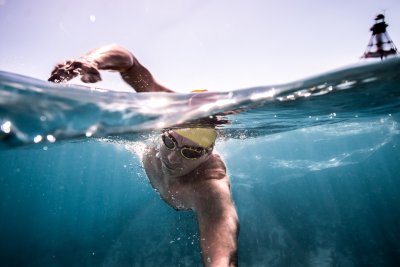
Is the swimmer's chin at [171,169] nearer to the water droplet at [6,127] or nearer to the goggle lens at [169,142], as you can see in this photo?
the goggle lens at [169,142]

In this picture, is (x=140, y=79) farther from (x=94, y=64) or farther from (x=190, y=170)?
(x=190, y=170)

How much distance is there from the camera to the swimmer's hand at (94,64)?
107 inches

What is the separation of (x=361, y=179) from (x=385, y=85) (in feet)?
251

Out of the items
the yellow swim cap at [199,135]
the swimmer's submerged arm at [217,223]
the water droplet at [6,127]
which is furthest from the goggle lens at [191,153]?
the water droplet at [6,127]

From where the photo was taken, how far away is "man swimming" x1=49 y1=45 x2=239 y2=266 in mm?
3256

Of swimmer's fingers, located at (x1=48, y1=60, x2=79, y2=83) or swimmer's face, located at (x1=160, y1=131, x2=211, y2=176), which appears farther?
swimmer's face, located at (x1=160, y1=131, x2=211, y2=176)

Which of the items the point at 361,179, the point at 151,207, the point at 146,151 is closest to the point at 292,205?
the point at 151,207

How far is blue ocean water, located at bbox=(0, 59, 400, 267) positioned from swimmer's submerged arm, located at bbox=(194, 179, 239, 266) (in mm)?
1576

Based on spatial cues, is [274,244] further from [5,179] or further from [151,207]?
[5,179]

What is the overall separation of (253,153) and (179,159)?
40.8 m

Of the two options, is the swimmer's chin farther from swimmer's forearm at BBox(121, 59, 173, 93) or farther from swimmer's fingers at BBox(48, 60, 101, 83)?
swimmer's fingers at BBox(48, 60, 101, 83)

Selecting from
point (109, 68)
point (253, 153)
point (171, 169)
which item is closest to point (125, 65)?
point (109, 68)

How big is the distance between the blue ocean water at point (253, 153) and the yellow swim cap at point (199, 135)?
386 millimetres

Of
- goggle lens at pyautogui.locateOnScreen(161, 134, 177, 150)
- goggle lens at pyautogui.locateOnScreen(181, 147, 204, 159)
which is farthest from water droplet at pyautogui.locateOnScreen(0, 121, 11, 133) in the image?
goggle lens at pyautogui.locateOnScreen(181, 147, 204, 159)
